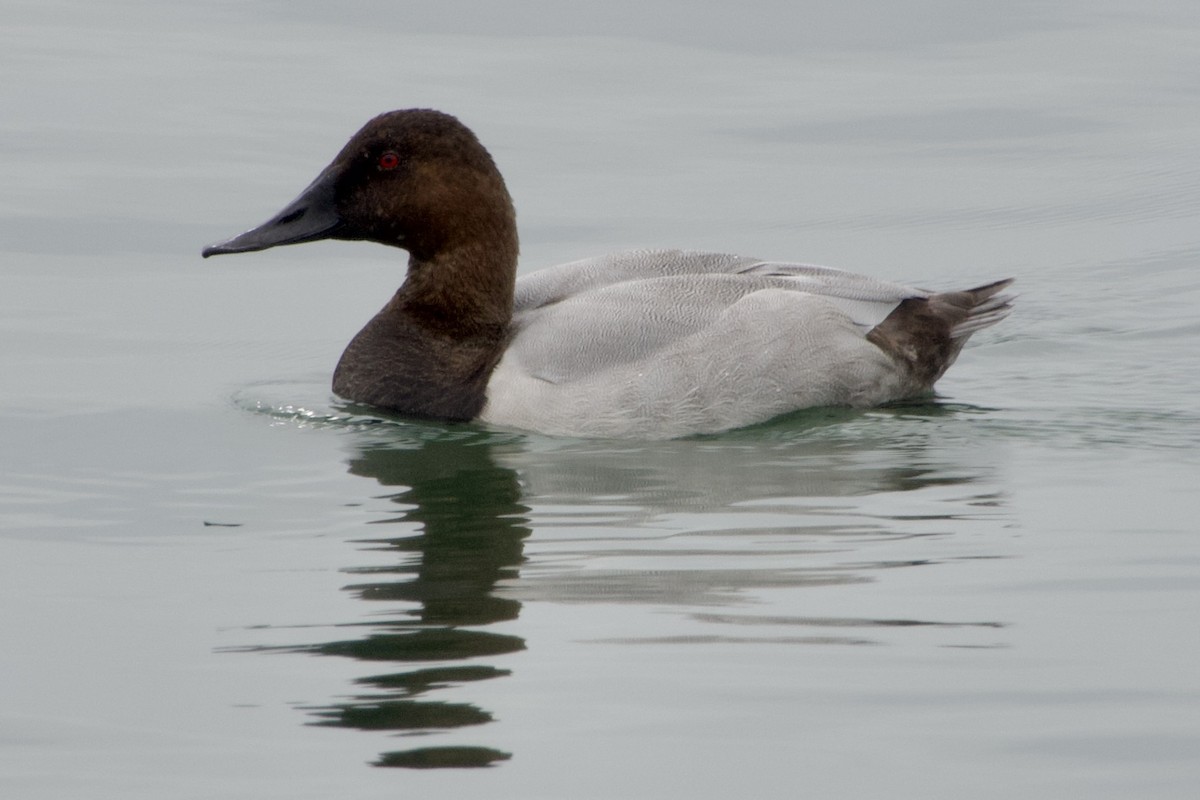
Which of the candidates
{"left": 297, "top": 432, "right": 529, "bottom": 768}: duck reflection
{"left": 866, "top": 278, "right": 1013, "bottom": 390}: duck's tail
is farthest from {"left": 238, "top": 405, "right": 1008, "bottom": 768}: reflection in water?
{"left": 866, "top": 278, "right": 1013, "bottom": 390}: duck's tail

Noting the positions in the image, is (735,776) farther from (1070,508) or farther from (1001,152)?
(1001,152)

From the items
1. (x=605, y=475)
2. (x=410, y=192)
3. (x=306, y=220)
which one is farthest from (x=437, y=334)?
(x=605, y=475)

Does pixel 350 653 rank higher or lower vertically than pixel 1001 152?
lower

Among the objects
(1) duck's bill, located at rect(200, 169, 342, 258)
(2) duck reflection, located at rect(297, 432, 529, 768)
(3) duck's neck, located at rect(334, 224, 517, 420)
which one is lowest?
(2) duck reflection, located at rect(297, 432, 529, 768)

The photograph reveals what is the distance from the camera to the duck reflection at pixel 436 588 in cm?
432

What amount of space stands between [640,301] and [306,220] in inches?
52.8

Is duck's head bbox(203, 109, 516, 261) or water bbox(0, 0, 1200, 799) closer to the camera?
water bbox(0, 0, 1200, 799)

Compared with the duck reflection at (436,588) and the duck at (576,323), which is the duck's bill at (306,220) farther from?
the duck reflection at (436,588)

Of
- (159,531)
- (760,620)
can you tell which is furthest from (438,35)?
(760,620)

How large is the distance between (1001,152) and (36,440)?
6.73 m

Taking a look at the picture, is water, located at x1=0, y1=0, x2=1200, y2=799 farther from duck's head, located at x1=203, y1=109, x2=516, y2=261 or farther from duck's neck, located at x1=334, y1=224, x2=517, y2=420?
duck's head, located at x1=203, y1=109, x2=516, y2=261

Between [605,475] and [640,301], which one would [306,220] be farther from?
[605,475]

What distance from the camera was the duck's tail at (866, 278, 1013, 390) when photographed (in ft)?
25.8

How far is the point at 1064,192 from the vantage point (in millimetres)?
11477
